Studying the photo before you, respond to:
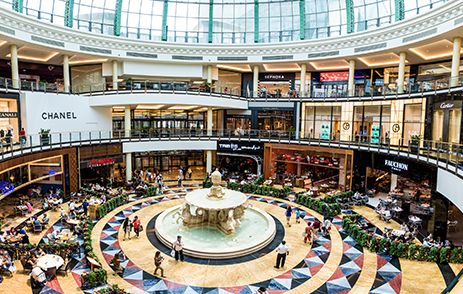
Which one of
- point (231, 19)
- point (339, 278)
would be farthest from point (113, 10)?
point (339, 278)

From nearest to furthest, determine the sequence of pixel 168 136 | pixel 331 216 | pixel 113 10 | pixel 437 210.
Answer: pixel 437 210 < pixel 331 216 < pixel 168 136 < pixel 113 10

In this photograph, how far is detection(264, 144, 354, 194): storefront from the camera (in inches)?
1010

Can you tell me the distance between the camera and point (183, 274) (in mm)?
12469

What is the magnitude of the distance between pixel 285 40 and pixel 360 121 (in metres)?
11.9

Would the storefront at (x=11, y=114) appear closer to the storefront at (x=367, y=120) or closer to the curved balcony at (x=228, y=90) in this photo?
the curved balcony at (x=228, y=90)

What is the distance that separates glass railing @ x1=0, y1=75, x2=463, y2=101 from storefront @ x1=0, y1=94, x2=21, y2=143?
991 mm

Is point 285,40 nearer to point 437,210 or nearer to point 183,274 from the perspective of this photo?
point 437,210

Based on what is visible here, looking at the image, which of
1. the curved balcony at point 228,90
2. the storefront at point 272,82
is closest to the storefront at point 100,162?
the curved balcony at point 228,90

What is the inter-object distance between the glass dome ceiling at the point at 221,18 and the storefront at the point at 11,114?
1039cm

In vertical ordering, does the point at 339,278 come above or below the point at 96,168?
below

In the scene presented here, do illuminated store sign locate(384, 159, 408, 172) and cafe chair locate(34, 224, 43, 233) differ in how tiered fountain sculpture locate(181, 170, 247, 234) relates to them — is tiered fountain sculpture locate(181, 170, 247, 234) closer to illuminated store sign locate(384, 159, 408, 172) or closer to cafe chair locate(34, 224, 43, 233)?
cafe chair locate(34, 224, 43, 233)

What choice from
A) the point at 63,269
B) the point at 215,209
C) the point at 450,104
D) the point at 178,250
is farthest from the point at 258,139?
the point at 63,269

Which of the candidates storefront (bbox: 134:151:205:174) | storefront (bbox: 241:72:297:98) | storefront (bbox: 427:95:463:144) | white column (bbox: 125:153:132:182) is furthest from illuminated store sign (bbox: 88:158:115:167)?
storefront (bbox: 427:95:463:144)

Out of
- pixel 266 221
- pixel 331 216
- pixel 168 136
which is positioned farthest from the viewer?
pixel 168 136
